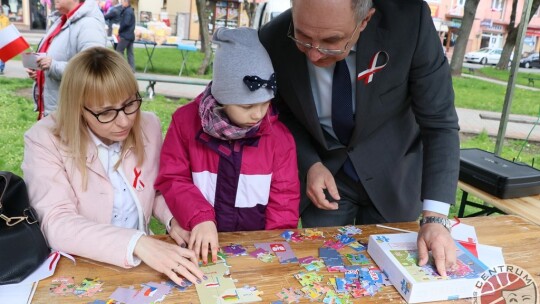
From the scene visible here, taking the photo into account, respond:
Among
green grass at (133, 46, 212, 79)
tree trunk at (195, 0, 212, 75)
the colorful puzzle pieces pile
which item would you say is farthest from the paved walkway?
the colorful puzzle pieces pile

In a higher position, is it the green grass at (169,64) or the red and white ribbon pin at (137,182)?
the red and white ribbon pin at (137,182)

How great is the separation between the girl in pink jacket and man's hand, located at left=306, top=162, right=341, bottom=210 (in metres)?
0.07

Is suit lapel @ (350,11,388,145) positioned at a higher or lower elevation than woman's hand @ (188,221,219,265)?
higher

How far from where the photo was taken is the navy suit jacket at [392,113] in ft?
5.47

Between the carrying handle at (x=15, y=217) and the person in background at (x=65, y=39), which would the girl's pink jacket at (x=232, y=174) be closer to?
the carrying handle at (x=15, y=217)

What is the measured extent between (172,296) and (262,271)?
0.28 meters

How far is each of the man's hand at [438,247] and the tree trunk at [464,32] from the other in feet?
42.0

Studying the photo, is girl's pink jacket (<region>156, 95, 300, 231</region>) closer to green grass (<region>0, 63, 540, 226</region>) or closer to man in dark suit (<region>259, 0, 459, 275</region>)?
man in dark suit (<region>259, 0, 459, 275</region>)

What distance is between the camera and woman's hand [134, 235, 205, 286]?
1.30 metres

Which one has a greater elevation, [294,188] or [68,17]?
[68,17]

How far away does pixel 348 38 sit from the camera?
1.48 meters

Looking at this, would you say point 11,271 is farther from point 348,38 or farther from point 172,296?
point 348,38

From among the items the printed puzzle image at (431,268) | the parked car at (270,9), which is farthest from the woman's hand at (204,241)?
the parked car at (270,9)

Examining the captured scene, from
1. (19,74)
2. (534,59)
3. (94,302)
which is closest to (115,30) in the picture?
(19,74)
